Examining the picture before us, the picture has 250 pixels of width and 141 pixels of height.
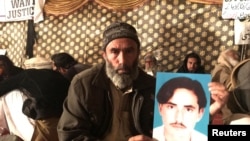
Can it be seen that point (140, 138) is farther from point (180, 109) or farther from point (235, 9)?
point (235, 9)

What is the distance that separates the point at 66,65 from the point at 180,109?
491mm

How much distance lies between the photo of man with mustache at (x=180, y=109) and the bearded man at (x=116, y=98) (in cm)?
5

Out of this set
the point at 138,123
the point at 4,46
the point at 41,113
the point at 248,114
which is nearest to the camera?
the point at 248,114

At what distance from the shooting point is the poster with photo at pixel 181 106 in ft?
4.57

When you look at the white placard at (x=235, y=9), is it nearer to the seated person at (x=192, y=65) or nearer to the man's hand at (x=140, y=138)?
the seated person at (x=192, y=65)

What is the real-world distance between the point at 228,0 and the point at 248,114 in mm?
400

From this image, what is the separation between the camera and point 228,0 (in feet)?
4.58

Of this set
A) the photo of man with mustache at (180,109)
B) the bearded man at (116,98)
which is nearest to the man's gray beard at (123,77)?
the bearded man at (116,98)

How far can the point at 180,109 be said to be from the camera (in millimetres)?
1415

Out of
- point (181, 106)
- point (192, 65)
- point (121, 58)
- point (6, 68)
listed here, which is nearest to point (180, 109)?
point (181, 106)

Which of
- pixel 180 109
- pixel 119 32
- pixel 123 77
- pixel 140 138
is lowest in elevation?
pixel 140 138

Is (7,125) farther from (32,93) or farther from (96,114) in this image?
(96,114)

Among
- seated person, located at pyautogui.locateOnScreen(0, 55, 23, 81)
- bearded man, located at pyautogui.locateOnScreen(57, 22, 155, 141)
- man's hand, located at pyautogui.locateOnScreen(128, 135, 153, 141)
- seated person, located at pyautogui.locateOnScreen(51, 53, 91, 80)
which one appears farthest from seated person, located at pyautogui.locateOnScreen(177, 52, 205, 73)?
seated person, located at pyautogui.locateOnScreen(0, 55, 23, 81)

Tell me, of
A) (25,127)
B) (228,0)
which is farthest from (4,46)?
(228,0)
